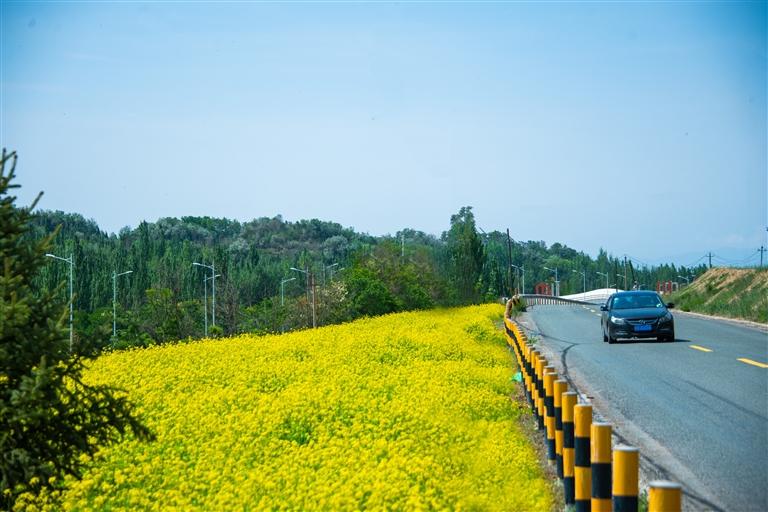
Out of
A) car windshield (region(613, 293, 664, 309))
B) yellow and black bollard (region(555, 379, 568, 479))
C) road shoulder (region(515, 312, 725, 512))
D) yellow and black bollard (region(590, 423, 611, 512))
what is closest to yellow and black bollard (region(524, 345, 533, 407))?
road shoulder (region(515, 312, 725, 512))

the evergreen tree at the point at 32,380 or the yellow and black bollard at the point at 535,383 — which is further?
the yellow and black bollard at the point at 535,383

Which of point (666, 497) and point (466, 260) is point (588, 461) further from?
Answer: point (466, 260)

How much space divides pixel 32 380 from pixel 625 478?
3.89 meters

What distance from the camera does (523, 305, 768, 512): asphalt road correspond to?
26.0ft

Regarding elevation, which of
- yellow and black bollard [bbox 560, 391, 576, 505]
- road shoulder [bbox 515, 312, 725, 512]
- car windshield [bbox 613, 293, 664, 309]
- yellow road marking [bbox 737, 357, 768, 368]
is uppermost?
car windshield [bbox 613, 293, 664, 309]

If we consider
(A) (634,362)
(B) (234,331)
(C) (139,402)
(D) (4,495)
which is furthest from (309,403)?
(B) (234,331)

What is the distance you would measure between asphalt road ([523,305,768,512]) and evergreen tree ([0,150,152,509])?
Result: 4.85 m

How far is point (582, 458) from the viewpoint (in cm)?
639

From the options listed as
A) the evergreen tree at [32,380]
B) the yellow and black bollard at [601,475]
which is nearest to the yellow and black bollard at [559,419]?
the yellow and black bollard at [601,475]

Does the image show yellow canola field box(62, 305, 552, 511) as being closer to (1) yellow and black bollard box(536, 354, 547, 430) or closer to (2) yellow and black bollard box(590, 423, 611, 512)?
(1) yellow and black bollard box(536, 354, 547, 430)

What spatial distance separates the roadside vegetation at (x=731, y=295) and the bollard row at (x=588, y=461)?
2477 centimetres

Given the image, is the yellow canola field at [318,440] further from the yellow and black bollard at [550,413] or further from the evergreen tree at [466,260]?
the evergreen tree at [466,260]

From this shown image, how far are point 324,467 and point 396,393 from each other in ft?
16.6

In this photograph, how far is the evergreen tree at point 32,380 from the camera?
6.02 m
